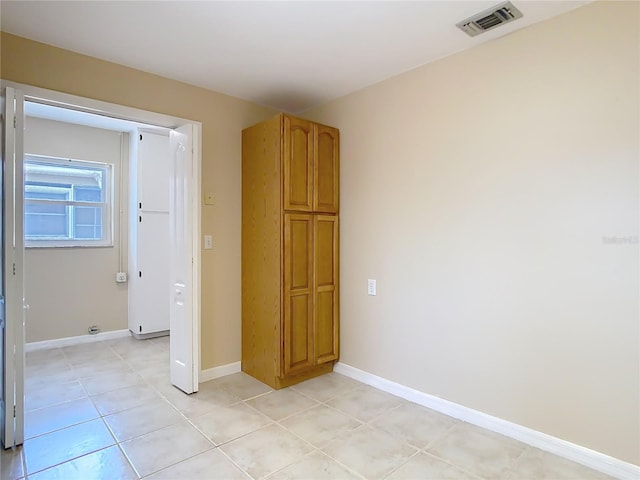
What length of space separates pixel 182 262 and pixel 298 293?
1008mm

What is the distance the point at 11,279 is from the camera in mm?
2115

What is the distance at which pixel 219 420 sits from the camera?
2.51m

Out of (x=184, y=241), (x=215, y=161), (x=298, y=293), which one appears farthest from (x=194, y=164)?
(x=298, y=293)

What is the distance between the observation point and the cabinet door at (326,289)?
10.6 feet

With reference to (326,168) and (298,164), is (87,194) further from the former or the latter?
(326,168)

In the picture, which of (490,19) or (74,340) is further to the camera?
(74,340)

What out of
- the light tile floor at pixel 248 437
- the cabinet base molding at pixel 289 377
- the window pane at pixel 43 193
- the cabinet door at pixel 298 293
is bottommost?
the light tile floor at pixel 248 437

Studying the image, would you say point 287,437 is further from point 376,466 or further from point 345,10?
point 345,10

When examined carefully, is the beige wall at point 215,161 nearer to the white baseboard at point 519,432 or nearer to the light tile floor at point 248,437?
the light tile floor at point 248,437

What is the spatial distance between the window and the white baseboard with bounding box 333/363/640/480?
3797 mm

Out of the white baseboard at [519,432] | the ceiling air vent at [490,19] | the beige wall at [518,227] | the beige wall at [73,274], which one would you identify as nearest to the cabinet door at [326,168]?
the beige wall at [518,227]

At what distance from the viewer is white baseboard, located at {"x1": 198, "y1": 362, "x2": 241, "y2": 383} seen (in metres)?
3.21

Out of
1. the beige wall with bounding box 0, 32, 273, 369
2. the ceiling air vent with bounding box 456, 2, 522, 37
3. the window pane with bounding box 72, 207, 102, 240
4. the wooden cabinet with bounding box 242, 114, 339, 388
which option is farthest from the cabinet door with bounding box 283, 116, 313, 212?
the window pane with bounding box 72, 207, 102, 240

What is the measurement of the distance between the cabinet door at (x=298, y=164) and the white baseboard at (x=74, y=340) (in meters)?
3.20
